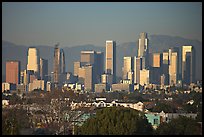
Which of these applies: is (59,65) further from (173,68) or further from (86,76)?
(173,68)

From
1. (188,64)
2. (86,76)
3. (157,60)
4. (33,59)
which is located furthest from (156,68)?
(33,59)

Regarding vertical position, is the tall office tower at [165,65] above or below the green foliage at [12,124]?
above

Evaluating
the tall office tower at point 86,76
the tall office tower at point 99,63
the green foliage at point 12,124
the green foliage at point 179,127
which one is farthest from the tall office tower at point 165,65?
the green foliage at point 179,127

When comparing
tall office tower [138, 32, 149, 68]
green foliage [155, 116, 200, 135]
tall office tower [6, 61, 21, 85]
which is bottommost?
green foliage [155, 116, 200, 135]

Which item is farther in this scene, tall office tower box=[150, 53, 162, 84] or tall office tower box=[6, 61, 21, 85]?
tall office tower box=[150, 53, 162, 84]

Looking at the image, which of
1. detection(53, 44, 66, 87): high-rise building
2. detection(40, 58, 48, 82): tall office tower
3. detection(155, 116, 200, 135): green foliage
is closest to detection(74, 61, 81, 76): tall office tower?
detection(53, 44, 66, 87): high-rise building

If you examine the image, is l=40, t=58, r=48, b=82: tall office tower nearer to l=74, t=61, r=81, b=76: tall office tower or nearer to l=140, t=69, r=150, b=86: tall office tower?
l=74, t=61, r=81, b=76: tall office tower

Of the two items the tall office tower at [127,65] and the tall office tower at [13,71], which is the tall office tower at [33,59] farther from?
the tall office tower at [127,65]
